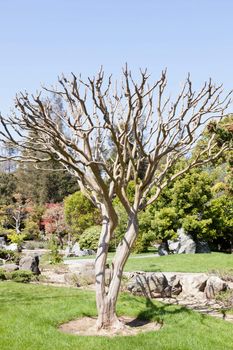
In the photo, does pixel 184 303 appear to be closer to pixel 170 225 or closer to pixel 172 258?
pixel 172 258

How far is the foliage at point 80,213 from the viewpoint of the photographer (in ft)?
87.4

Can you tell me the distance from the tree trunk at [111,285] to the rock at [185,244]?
15.0 meters

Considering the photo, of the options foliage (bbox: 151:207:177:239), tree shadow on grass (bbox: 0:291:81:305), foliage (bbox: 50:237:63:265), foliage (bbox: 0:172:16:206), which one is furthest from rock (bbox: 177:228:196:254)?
foliage (bbox: 0:172:16:206)

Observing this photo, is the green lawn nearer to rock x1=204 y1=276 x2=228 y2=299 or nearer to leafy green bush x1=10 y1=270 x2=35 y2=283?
rock x1=204 y1=276 x2=228 y2=299

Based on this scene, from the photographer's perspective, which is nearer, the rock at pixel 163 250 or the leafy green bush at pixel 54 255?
the leafy green bush at pixel 54 255

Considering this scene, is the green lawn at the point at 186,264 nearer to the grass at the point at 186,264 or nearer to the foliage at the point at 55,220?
the grass at the point at 186,264

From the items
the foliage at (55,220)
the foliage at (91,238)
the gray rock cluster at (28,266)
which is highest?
the foliage at (55,220)

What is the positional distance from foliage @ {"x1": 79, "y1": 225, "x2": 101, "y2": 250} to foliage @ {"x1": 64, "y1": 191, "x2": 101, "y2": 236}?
2.69m

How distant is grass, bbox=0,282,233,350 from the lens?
19.2 ft

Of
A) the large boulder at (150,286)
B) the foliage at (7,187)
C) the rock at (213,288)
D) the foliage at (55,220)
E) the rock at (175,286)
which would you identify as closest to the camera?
the large boulder at (150,286)

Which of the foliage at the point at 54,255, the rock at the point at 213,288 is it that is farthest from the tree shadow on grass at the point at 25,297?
the foliage at the point at 54,255

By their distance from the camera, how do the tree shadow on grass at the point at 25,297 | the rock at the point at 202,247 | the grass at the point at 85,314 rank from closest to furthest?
the grass at the point at 85,314 → the tree shadow on grass at the point at 25,297 → the rock at the point at 202,247

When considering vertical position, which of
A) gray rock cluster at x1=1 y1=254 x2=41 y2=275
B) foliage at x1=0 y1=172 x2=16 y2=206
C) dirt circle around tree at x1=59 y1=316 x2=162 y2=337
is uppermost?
foliage at x1=0 y1=172 x2=16 y2=206

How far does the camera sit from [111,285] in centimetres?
695
